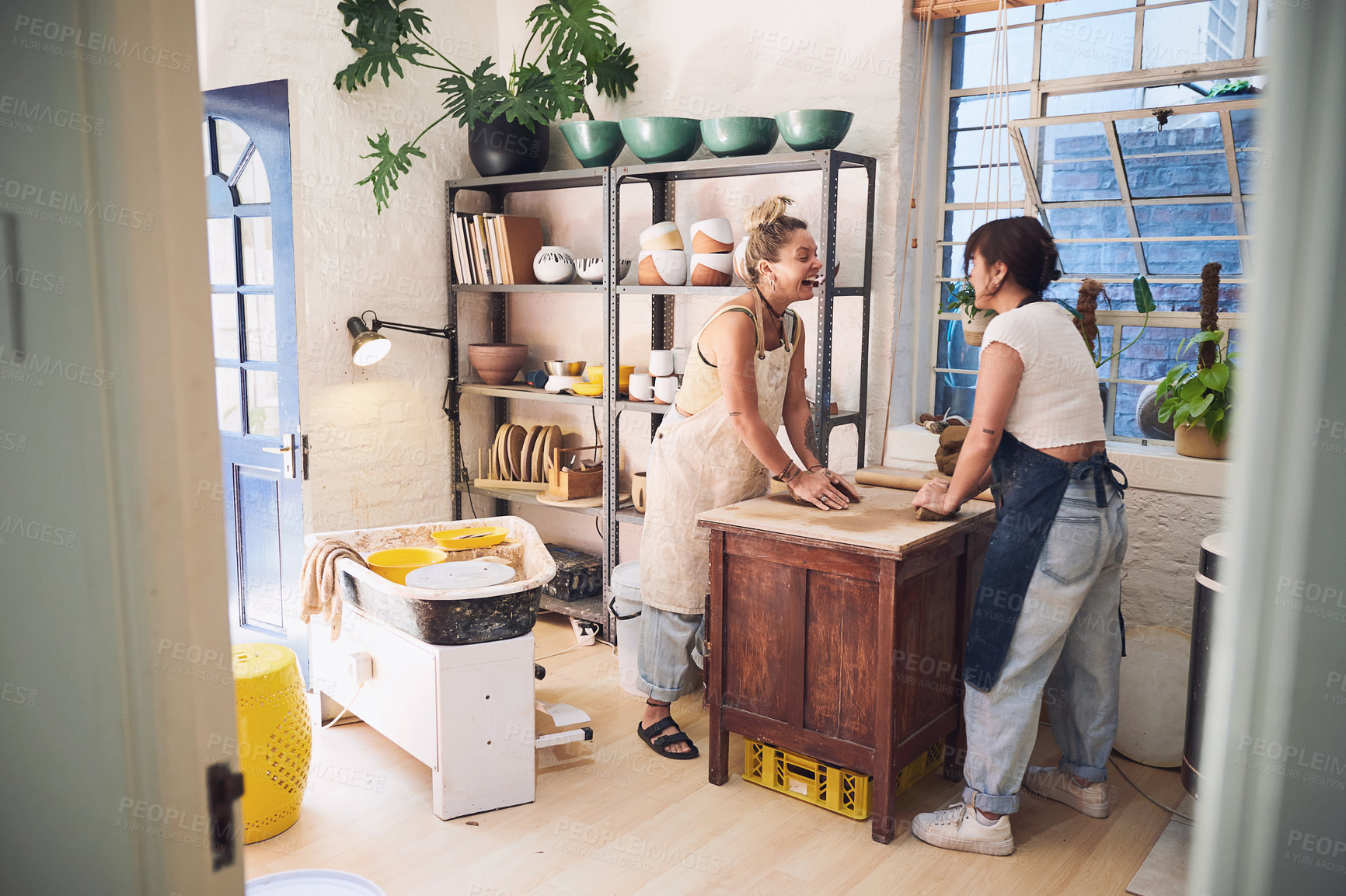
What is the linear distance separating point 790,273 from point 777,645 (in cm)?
114

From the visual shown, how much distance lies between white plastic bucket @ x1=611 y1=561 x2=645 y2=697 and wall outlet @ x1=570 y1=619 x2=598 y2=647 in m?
0.50

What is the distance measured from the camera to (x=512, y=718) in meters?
2.90

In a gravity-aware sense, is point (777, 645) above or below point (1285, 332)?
below

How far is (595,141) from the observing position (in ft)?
13.7

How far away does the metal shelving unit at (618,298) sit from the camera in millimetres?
3645

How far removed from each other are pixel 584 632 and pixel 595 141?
215 centimetres

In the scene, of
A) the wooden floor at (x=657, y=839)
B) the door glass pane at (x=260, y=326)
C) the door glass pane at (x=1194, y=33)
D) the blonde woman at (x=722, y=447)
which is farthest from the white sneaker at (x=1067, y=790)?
the door glass pane at (x=260, y=326)

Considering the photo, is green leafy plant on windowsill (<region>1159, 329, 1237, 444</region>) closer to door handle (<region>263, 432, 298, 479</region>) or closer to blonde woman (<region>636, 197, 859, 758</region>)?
blonde woman (<region>636, 197, 859, 758</region>)

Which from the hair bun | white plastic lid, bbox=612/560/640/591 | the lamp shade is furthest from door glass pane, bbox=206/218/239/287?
the hair bun

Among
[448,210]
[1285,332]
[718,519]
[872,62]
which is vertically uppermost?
[872,62]

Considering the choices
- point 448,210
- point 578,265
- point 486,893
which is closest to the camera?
point 486,893

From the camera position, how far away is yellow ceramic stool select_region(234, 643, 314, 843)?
263 centimetres

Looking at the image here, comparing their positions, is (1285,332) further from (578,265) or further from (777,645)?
(578,265)

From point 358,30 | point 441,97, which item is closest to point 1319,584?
point 358,30
